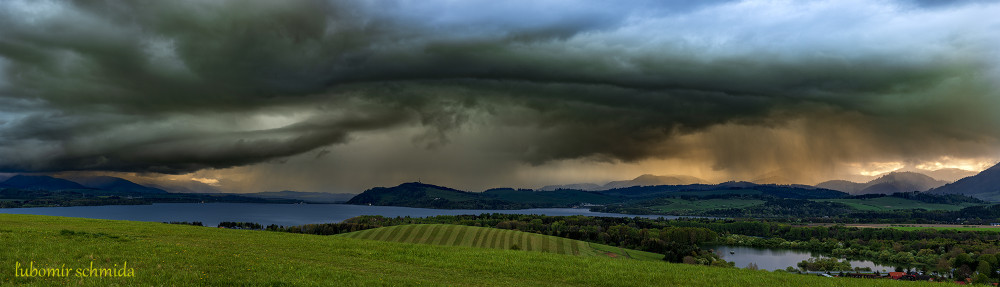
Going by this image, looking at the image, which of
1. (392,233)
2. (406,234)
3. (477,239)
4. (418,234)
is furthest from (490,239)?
(392,233)

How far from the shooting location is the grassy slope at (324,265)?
2212 centimetres

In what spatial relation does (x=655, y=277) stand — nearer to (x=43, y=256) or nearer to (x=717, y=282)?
(x=717, y=282)

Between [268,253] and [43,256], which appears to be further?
[268,253]

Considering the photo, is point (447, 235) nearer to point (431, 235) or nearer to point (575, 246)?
point (431, 235)

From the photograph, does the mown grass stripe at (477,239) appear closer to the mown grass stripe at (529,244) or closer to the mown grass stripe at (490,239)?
the mown grass stripe at (490,239)

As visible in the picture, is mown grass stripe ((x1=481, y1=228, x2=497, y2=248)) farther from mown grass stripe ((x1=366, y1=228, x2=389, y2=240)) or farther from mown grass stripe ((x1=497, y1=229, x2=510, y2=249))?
mown grass stripe ((x1=366, y1=228, x2=389, y2=240))

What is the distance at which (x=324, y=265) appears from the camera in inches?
1106

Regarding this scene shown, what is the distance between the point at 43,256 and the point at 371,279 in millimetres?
16914

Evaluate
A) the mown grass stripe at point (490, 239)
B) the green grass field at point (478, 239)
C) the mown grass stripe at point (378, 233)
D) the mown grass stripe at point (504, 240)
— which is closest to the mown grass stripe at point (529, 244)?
the green grass field at point (478, 239)


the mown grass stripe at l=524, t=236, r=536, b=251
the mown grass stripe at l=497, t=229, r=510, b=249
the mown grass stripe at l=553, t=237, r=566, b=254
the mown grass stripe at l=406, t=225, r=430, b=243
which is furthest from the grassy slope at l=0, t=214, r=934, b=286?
the mown grass stripe at l=406, t=225, r=430, b=243

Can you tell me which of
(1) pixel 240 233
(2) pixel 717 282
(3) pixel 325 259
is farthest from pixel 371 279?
(1) pixel 240 233

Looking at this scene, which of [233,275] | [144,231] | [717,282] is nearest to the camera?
[233,275]

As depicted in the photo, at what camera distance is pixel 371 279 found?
77.4ft

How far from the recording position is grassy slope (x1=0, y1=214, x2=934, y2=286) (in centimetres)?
2212
